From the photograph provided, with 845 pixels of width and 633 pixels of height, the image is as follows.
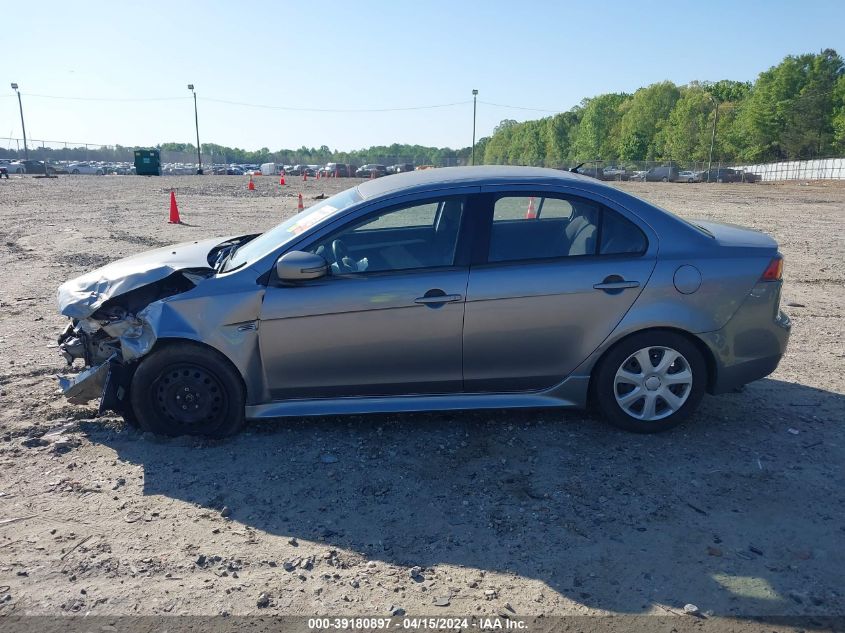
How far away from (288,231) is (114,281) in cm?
126

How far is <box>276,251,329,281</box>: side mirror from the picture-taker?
416cm

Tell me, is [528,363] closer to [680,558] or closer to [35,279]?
[680,558]

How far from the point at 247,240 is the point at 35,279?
18.5 ft

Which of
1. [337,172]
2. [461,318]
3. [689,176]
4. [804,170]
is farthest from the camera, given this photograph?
[337,172]

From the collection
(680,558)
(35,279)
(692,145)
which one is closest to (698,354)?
(680,558)

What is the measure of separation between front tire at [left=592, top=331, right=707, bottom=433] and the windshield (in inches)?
82.7

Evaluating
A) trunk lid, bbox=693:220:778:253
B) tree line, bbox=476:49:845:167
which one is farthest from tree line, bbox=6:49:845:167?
trunk lid, bbox=693:220:778:253

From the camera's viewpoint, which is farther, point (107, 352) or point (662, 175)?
point (662, 175)

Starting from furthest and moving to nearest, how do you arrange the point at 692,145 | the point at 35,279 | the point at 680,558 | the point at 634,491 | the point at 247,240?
the point at 692,145 → the point at 35,279 → the point at 247,240 → the point at 634,491 → the point at 680,558

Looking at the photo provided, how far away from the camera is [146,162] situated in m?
64.3

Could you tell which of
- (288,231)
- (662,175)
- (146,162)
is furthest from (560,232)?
(146,162)

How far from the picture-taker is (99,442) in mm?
4457

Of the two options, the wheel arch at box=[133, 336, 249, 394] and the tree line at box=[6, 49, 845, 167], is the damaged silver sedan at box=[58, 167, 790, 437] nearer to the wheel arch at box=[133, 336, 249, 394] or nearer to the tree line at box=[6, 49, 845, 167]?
the wheel arch at box=[133, 336, 249, 394]

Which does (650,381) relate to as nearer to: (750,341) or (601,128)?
(750,341)
